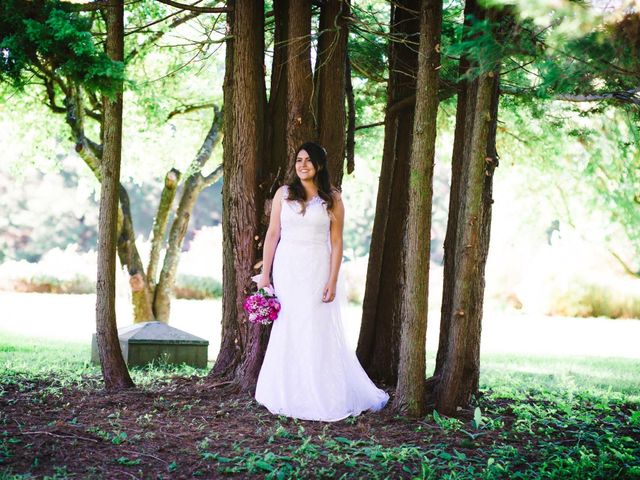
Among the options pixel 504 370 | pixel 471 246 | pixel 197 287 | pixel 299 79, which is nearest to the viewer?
pixel 471 246

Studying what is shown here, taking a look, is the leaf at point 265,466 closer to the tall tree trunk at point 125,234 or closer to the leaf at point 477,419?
the leaf at point 477,419

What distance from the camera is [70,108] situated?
10.2 metres

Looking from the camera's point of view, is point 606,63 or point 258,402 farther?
point 258,402

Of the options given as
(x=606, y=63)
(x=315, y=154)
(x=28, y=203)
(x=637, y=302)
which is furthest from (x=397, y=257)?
(x=28, y=203)

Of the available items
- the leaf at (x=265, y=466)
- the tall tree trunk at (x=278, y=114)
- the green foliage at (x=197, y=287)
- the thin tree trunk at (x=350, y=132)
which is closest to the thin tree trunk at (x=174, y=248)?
the thin tree trunk at (x=350, y=132)

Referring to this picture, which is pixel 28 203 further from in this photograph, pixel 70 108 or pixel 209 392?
pixel 209 392

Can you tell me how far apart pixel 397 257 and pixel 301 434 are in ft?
8.26

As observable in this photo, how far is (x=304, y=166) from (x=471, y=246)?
147cm

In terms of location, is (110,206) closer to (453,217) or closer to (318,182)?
(318,182)

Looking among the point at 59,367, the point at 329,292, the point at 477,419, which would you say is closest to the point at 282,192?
the point at 329,292

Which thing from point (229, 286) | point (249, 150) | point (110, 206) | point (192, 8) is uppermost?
point (192, 8)

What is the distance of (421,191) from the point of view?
556 cm

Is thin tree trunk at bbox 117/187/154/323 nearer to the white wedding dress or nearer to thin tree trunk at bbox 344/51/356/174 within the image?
thin tree trunk at bbox 344/51/356/174

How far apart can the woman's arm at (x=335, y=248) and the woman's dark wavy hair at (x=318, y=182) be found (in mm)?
69
